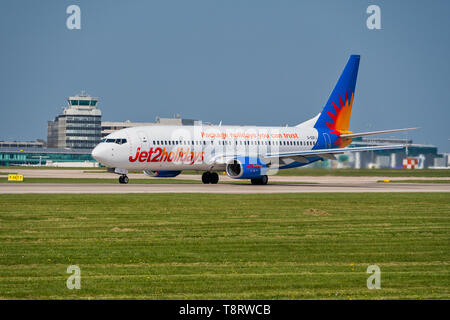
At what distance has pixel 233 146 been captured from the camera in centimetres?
5841

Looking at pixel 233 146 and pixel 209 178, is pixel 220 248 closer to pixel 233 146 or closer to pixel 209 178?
pixel 209 178

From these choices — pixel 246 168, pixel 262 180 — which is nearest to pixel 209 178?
pixel 262 180

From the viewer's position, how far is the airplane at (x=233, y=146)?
52.3 metres

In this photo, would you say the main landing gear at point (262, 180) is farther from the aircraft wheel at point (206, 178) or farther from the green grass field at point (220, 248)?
the green grass field at point (220, 248)

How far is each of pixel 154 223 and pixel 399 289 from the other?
13.0m

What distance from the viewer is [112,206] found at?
33000mm

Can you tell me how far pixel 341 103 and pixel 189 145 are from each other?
1722 cm

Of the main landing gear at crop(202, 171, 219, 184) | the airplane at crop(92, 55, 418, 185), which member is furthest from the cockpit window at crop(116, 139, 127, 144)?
the main landing gear at crop(202, 171, 219, 184)

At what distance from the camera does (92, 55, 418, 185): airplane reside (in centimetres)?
5228

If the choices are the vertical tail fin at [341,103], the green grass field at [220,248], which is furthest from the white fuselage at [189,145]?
the green grass field at [220,248]
